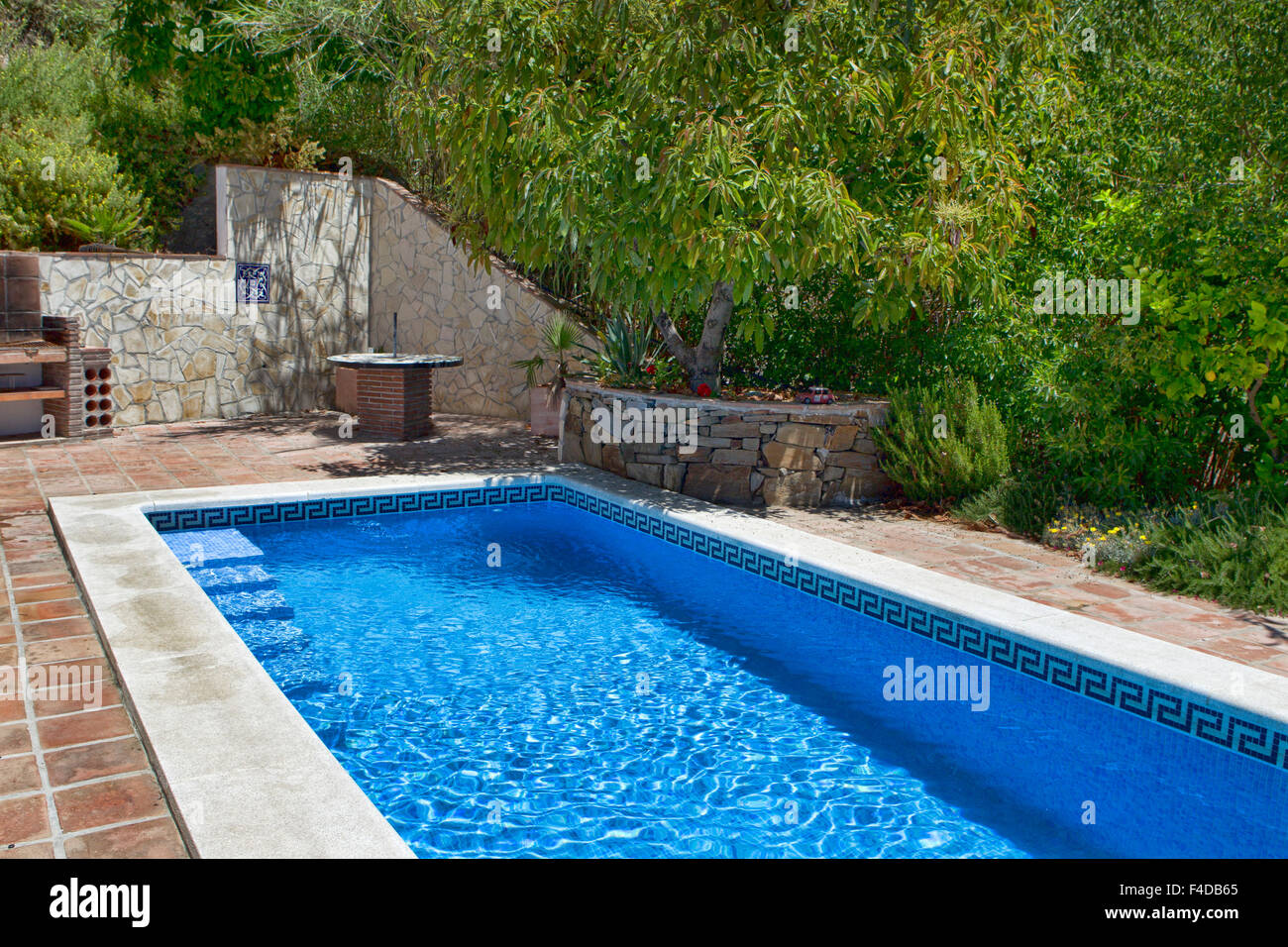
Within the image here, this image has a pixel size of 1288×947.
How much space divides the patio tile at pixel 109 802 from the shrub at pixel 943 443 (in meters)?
6.51

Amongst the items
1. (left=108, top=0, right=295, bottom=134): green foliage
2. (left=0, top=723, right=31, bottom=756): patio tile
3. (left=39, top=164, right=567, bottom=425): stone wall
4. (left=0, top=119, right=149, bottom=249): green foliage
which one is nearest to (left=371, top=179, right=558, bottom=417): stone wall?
A: (left=39, top=164, right=567, bottom=425): stone wall

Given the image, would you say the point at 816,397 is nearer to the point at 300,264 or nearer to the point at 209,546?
the point at 209,546

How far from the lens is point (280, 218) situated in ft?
44.1

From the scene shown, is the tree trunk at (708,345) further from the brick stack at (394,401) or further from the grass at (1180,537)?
the brick stack at (394,401)

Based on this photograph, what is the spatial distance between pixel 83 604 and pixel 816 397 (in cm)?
589

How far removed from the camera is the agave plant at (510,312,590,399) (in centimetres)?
1199

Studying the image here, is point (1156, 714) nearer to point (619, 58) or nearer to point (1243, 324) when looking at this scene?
point (1243, 324)

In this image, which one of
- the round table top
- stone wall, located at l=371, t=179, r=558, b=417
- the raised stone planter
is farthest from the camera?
stone wall, located at l=371, t=179, r=558, b=417

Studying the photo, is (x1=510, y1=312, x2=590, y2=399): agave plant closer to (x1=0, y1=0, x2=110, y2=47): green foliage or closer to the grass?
the grass

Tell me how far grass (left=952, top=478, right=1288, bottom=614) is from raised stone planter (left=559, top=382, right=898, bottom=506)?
1.16 meters

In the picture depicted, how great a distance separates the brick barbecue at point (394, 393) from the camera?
11732mm

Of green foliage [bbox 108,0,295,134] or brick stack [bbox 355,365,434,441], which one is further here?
Result: green foliage [bbox 108,0,295,134]

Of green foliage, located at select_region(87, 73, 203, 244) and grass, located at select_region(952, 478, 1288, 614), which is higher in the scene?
green foliage, located at select_region(87, 73, 203, 244)
